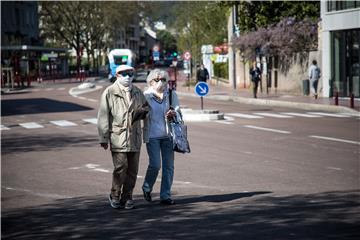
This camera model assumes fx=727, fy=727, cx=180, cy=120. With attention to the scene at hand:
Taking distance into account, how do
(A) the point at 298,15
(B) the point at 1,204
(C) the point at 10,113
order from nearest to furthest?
1. (B) the point at 1,204
2. (C) the point at 10,113
3. (A) the point at 298,15

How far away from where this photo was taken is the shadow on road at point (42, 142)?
17188 millimetres

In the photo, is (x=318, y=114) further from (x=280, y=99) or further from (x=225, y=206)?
(x=225, y=206)

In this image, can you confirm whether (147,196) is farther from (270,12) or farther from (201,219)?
(270,12)

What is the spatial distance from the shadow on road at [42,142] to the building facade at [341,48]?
54.1 ft

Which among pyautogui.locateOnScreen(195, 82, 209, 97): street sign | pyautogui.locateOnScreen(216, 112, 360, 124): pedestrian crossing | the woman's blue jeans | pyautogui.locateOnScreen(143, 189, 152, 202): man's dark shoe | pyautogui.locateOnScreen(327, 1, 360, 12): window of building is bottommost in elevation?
pyautogui.locateOnScreen(143, 189, 152, 202): man's dark shoe

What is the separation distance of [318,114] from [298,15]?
1855cm

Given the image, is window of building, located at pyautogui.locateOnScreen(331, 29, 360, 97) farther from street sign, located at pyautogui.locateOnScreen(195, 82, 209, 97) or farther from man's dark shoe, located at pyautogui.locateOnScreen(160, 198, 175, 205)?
man's dark shoe, located at pyautogui.locateOnScreen(160, 198, 175, 205)

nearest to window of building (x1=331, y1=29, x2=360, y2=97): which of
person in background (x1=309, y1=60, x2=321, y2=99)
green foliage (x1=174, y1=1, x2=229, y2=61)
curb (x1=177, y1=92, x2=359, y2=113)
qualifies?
person in background (x1=309, y1=60, x2=321, y2=99)

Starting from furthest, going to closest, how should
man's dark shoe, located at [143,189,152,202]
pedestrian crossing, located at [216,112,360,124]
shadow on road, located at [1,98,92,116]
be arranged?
shadow on road, located at [1,98,92,116] → pedestrian crossing, located at [216,112,360,124] → man's dark shoe, located at [143,189,152,202]

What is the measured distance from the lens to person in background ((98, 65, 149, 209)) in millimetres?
8914

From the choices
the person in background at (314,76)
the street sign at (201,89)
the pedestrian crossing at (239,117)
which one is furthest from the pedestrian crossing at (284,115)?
the person in background at (314,76)

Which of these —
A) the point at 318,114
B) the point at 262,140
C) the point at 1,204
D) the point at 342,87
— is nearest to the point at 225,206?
the point at 1,204

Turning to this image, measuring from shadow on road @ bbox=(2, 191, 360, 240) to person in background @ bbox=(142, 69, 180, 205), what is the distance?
333 millimetres

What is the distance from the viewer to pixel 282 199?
31.5 ft
